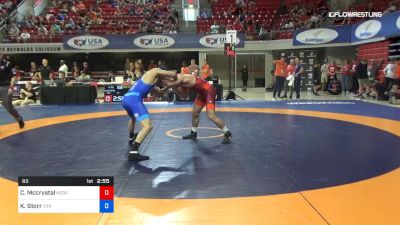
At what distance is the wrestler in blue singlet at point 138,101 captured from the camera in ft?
17.2

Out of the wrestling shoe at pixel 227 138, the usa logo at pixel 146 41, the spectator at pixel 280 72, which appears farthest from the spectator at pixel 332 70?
the wrestling shoe at pixel 227 138

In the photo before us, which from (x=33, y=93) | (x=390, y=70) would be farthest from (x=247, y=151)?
(x=33, y=93)

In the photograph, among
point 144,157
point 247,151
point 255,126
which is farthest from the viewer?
point 255,126

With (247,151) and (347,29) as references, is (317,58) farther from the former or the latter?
(247,151)

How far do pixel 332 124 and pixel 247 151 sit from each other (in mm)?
3052

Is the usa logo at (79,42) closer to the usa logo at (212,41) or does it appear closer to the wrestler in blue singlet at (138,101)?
the usa logo at (212,41)

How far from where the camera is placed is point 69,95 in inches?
507

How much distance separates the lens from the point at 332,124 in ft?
25.7

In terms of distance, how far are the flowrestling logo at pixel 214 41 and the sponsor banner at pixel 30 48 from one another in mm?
7021

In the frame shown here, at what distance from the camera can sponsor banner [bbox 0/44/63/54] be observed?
18.8 metres

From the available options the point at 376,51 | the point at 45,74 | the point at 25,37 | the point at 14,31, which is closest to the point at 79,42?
the point at 25,37

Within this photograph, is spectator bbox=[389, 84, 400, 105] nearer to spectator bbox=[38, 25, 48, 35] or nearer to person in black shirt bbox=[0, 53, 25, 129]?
person in black shirt bbox=[0, 53, 25, 129]

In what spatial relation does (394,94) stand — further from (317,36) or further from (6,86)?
(6,86)

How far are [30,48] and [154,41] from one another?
6080mm
